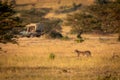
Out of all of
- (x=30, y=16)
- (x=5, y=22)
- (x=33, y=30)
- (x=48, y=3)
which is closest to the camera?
(x=5, y=22)

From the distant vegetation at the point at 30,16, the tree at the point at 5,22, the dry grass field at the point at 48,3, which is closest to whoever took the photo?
the tree at the point at 5,22

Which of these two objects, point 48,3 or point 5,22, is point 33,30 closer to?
point 5,22

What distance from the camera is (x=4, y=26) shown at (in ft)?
61.8

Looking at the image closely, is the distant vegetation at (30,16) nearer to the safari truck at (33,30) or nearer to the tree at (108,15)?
the safari truck at (33,30)

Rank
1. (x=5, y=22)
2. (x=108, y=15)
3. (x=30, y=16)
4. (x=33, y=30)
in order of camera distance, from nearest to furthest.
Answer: (x=5, y=22), (x=108, y=15), (x=33, y=30), (x=30, y=16)

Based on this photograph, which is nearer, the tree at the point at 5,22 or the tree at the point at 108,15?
the tree at the point at 5,22

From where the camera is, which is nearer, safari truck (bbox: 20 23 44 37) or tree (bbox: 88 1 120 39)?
tree (bbox: 88 1 120 39)

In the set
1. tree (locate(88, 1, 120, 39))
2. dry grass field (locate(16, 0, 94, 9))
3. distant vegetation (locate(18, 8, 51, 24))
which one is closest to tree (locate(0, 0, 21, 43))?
tree (locate(88, 1, 120, 39))

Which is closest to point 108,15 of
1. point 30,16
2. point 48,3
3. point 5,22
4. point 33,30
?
point 33,30

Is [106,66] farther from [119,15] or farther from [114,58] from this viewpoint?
[119,15]

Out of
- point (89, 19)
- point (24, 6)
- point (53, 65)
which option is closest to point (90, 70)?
point (53, 65)

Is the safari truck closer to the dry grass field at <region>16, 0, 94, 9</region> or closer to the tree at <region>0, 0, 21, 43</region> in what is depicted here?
the tree at <region>0, 0, 21, 43</region>

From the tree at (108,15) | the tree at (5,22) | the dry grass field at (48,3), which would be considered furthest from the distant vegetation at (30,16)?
the tree at (5,22)

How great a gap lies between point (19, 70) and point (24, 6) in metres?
125
